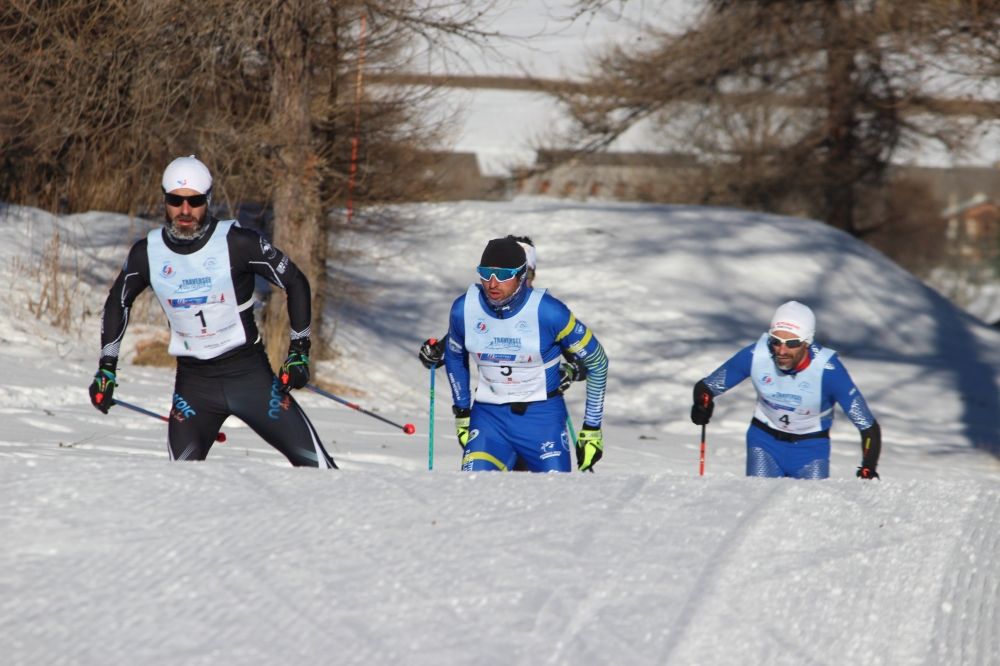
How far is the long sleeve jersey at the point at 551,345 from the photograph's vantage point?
541 centimetres

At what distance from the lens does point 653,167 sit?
103ft

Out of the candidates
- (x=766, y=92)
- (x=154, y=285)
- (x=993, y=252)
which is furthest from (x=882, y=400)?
(x=993, y=252)

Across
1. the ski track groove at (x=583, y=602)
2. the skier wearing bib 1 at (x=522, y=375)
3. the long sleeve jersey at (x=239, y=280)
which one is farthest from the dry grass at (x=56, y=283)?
A: the ski track groove at (x=583, y=602)

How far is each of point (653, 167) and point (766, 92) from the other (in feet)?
33.6

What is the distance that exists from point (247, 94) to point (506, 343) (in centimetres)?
795

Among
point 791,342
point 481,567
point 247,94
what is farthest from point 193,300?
point 247,94

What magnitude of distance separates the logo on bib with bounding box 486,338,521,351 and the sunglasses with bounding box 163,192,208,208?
1700 millimetres

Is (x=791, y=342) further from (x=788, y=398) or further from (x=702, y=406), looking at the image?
(x=702, y=406)

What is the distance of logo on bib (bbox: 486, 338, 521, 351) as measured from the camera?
17.7 feet

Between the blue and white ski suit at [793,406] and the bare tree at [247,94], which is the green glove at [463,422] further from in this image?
the bare tree at [247,94]

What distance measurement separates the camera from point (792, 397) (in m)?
6.31

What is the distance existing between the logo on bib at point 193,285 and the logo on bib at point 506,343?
1533mm

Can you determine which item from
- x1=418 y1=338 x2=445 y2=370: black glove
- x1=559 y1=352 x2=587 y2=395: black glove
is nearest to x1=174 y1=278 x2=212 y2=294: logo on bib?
x1=418 y1=338 x2=445 y2=370: black glove

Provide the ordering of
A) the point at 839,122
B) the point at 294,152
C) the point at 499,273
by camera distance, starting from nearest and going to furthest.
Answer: the point at 499,273
the point at 294,152
the point at 839,122
